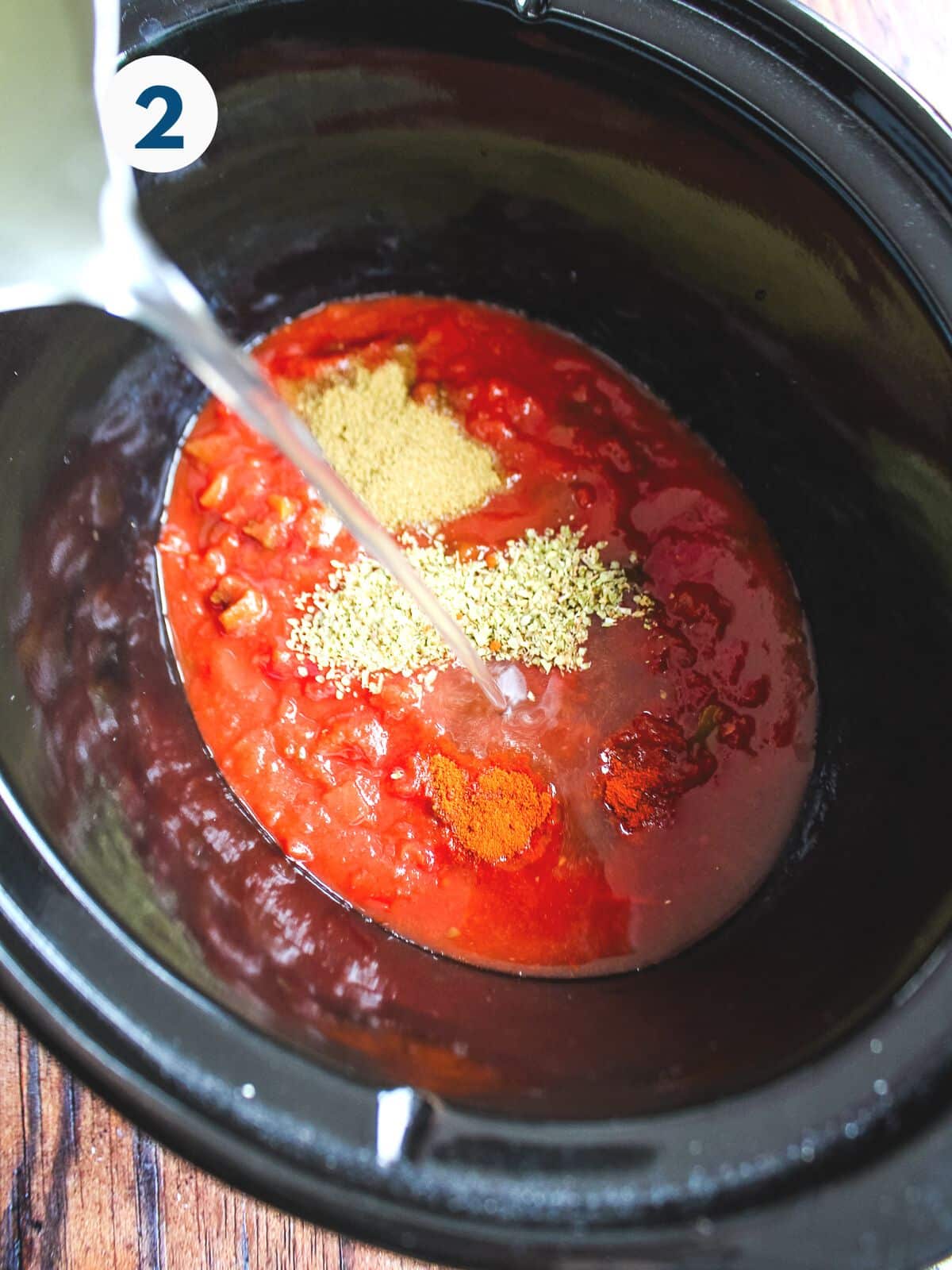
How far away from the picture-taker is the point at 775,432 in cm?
151

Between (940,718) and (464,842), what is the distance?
0.65 m

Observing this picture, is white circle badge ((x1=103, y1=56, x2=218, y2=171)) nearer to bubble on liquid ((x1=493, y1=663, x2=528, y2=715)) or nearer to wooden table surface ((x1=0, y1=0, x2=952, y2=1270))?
bubble on liquid ((x1=493, y1=663, x2=528, y2=715))

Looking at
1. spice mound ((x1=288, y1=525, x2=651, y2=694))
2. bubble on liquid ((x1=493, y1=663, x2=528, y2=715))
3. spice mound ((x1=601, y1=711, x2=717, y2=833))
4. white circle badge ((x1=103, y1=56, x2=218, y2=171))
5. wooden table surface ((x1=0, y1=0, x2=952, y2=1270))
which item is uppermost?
white circle badge ((x1=103, y1=56, x2=218, y2=171))

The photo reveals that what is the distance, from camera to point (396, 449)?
158cm

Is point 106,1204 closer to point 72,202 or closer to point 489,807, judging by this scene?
point 489,807

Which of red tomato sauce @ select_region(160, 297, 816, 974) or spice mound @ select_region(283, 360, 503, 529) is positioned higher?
spice mound @ select_region(283, 360, 503, 529)

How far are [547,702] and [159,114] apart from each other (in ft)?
3.15

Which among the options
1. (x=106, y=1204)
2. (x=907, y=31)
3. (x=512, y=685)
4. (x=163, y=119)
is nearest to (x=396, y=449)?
(x=512, y=685)

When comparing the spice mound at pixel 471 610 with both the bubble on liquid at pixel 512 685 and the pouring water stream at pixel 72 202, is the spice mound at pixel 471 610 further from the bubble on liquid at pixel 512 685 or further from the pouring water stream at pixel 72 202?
the pouring water stream at pixel 72 202

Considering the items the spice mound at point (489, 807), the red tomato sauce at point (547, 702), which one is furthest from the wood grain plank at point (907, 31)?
the spice mound at point (489, 807)

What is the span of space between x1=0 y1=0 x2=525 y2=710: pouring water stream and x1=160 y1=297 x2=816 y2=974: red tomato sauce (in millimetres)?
494

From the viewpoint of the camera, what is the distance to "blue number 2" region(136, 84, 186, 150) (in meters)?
1.28

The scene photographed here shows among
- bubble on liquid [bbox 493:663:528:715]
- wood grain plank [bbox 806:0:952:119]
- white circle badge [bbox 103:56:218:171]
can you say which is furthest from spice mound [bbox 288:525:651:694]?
wood grain plank [bbox 806:0:952:119]

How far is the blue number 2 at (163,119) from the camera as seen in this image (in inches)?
50.5
